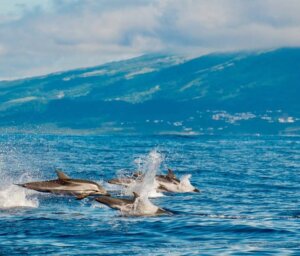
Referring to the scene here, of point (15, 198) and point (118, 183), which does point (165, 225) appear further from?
point (118, 183)

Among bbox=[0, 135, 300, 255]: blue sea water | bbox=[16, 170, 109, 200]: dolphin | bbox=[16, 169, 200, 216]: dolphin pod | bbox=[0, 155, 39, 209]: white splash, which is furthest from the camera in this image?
bbox=[16, 170, 109, 200]: dolphin

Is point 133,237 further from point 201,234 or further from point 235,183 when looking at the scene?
point 235,183

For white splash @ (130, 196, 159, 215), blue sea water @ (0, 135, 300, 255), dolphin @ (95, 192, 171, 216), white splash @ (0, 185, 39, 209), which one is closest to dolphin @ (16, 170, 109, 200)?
blue sea water @ (0, 135, 300, 255)

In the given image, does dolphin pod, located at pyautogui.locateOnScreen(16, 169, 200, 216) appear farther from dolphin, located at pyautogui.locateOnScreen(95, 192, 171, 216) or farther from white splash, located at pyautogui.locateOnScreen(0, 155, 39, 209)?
white splash, located at pyautogui.locateOnScreen(0, 155, 39, 209)

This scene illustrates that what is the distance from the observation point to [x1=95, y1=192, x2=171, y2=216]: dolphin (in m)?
37.4

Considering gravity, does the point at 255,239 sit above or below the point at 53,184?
below

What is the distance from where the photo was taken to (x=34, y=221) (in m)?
34.8

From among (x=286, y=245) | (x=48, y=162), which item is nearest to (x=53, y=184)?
(x=286, y=245)

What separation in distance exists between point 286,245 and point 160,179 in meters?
22.3

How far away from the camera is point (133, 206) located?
37.6 m

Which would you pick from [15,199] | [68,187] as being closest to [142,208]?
[68,187]

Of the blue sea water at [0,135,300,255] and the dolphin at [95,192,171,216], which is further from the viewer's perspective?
the dolphin at [95,192,171,216]

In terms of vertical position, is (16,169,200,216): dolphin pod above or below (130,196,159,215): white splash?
above

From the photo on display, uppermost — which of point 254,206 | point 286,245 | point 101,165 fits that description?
point 101,165
